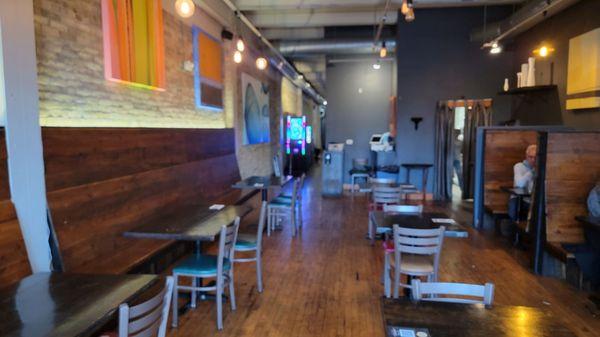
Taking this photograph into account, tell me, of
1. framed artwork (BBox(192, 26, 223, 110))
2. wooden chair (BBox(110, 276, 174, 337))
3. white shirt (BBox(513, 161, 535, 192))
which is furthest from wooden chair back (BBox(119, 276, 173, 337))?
white shirt (BBox(513, 161, 535, 192))

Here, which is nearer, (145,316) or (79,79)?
(145,316)

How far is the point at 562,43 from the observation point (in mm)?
7031

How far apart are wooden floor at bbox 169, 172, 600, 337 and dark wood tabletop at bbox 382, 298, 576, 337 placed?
137cm

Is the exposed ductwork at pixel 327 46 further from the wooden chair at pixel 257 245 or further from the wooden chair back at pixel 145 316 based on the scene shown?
the wooden chair back at pixel 145 316

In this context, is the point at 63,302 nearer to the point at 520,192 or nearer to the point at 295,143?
the point at 520,192

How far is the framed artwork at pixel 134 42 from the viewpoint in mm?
4250

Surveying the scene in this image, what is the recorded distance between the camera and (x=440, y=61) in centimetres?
921

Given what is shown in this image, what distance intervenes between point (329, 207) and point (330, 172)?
5.08ft

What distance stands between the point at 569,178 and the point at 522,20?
3.59 meters

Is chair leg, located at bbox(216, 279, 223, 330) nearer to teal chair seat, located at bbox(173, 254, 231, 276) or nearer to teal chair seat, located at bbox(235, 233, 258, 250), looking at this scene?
teal chair seat, located at bbox(173, 254, 231, 276)

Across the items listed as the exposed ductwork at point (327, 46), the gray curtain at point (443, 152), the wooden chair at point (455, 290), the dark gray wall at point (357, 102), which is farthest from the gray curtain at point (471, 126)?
the wooden chair at point (455, 290)

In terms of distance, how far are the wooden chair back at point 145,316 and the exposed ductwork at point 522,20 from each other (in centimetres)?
654

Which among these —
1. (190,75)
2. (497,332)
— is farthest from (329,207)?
(497,332)

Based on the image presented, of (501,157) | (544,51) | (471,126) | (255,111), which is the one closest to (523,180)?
(501,157)
